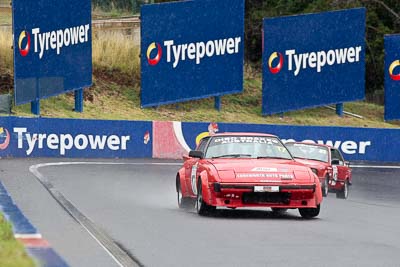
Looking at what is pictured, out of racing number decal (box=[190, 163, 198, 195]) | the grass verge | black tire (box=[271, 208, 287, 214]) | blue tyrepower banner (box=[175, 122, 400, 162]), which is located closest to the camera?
the grass verge

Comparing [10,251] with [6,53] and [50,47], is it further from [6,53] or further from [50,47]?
[6,53]

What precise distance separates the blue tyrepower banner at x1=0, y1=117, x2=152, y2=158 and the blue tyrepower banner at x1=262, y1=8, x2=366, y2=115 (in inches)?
370

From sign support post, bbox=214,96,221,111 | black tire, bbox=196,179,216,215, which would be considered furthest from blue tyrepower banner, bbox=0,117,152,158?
black tire, bbox=196,179,216,215

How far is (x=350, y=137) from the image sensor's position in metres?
40.2

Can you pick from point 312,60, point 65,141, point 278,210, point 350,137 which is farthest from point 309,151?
point 312,60

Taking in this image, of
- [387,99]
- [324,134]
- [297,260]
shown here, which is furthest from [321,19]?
[297,260]

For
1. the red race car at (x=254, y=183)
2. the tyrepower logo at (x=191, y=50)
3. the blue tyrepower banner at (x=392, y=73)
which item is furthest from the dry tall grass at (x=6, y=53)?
the red race car at (x=254, y=183)

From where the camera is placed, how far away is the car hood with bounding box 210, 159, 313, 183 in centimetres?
1573

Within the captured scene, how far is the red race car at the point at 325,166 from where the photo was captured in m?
24.2

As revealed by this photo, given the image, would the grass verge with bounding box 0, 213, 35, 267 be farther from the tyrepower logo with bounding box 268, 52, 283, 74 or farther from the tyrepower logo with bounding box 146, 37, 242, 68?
the tyrepower logo with bounding box 268, 52, 283, 74

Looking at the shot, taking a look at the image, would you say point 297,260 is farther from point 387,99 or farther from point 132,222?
point 387,99

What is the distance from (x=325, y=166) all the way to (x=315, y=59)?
73.3 feet

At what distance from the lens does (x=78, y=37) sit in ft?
140

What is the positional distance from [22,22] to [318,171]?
1831 centimetres
